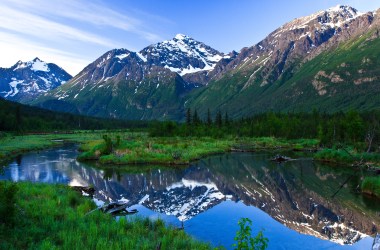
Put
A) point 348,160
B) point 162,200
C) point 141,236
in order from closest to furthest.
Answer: point 141,236
point 162,200
point 348,160

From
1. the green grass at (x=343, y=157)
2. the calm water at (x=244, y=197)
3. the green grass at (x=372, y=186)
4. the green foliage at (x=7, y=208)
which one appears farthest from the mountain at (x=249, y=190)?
the green foliage at (x=7, y=208)

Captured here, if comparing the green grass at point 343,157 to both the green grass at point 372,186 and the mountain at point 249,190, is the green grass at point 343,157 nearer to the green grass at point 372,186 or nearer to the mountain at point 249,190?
the mountain at point 249,190

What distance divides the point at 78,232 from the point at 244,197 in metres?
24.4

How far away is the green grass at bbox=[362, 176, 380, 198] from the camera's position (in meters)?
36.6

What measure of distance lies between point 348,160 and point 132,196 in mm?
42195

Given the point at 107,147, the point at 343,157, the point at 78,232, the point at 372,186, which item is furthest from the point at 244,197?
the point at 107,147

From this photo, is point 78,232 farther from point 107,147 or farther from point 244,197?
point 107,147

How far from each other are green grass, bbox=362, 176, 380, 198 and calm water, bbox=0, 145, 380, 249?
1237mm

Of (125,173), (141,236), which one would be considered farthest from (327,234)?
(125,173)

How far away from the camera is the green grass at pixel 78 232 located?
1500cm

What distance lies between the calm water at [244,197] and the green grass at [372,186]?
124cm

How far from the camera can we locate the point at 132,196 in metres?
36.8

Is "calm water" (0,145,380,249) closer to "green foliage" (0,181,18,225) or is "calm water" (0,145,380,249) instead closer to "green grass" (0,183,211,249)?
"green grass" (0,183,211,249)

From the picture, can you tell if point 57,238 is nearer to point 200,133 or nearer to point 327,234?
point 327,234
